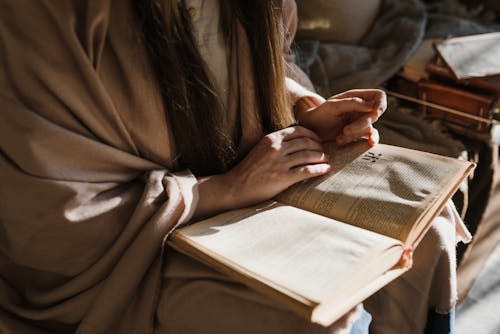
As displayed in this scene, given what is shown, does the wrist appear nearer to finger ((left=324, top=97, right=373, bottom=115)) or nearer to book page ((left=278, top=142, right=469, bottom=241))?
book page ((left=278, top=142, right=469, bottom=241))

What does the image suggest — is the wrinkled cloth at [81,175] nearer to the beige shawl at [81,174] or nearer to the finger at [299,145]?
the beige shawl at [81,174]

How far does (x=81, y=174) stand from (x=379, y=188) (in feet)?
1.26

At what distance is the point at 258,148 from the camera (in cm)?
77

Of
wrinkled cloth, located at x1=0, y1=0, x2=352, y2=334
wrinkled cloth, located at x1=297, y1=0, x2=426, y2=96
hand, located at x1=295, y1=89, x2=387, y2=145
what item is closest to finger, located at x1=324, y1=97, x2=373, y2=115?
hand, located at x1=295, y1=89, x2=387, y2=145

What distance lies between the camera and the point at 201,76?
748mm

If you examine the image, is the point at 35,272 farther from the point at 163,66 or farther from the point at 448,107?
the point at 448,107

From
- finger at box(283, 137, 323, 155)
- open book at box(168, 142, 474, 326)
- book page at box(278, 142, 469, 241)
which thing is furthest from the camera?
finger at box(283, 137, 323, 155)

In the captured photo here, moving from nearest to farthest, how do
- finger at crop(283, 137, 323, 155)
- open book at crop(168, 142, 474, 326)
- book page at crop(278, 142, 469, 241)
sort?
open book at crop(168, 142, 474, 326) < book page at crop(278, 142, 469, 241) < finger at crop(283, 137, 323, 155)

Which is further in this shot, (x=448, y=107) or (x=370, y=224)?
(x=448, y=107)

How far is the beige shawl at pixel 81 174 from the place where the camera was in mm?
612

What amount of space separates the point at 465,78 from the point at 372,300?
68 cm

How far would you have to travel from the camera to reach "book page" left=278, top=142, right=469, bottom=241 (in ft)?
2.13

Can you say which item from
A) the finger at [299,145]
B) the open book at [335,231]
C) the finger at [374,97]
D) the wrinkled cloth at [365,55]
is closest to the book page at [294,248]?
the open book at [335,231]

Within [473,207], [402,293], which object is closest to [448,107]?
[473,207]
